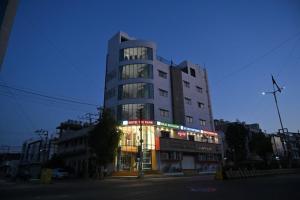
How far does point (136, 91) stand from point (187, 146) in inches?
539

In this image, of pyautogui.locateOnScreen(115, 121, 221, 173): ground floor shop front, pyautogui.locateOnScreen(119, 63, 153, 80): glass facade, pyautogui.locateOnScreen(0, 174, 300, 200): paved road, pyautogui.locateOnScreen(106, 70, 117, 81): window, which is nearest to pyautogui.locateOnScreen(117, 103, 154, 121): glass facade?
→ pyautogui.locateOnScreen(115, 121, 221, 173): ground floor shop front

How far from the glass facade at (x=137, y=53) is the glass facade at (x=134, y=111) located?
9497 mm

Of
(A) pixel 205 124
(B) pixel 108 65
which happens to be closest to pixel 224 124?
(A) pixel 205 124

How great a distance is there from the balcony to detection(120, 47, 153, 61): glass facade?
52.6 ft

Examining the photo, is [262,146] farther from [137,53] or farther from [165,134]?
[137,53]

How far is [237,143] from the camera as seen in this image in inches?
1816

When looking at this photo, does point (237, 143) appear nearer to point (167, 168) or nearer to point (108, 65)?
point (167, 168)

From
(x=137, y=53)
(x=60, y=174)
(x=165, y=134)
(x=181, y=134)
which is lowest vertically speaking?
(x=60, y=174)

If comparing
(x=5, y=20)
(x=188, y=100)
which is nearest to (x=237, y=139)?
(x=188, y=100)

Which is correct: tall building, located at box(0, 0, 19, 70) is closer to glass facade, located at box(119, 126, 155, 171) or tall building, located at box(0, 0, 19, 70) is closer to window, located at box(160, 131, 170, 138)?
glass facade, located at box(119, 126, 155, 171)

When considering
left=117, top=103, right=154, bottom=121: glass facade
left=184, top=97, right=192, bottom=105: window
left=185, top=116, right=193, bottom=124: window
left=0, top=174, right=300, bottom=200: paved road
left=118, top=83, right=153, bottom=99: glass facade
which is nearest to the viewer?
left=0, top=174, right=300, bottom=200: paved road

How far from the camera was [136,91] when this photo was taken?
41375 millimetres

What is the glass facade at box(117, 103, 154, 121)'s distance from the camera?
130ft

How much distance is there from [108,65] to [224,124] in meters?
44.1
